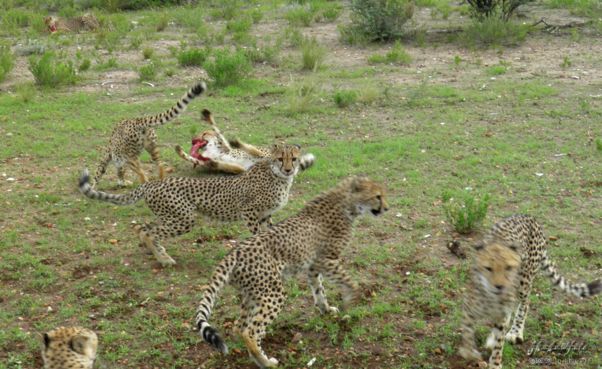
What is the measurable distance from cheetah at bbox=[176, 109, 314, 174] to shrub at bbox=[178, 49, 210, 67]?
494 centimetres

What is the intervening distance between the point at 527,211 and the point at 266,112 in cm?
446

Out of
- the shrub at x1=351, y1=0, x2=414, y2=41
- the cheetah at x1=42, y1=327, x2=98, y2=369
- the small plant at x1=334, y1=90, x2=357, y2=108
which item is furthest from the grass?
the cheetah at x1=42, y1=327, x2=98, y2=369

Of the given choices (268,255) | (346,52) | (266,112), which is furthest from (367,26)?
(268,255)

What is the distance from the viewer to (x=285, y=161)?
7.05 meters

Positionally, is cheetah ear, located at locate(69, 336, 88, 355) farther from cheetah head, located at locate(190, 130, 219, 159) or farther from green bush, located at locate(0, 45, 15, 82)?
→ green bush, located at locate(0, 45, 15, 82)

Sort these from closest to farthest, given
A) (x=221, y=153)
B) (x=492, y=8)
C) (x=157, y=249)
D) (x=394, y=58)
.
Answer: (x=157, y=249) < (x=221, y=153) < (x=394, y=58) < (x=492, y=8)

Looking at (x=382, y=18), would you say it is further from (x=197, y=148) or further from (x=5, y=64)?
(x=197, y=148)

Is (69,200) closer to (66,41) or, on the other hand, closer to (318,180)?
(318,180)

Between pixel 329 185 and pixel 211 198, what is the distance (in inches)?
79.8

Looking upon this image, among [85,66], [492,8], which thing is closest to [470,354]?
[85,66]

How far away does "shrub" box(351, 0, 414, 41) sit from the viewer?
49.4ft

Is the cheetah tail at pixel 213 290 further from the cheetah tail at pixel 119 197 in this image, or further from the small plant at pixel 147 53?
the small plant at pixel 147 53

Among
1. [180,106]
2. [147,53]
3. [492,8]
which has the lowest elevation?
[492,8]

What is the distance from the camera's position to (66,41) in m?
15.8
